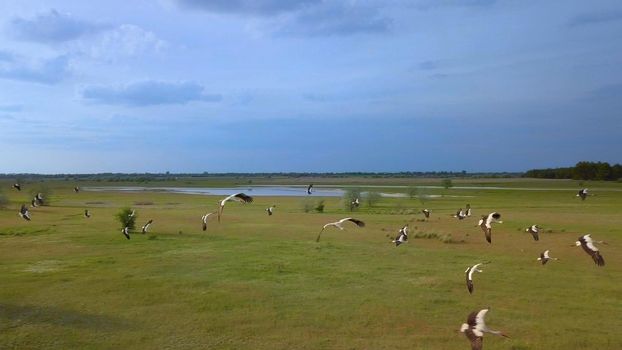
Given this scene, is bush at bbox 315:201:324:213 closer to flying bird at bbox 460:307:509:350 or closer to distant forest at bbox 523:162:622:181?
flying bird at bbox 460:307:509:350

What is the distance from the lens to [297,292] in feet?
60.8

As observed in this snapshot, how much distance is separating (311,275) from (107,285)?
23.6 ft

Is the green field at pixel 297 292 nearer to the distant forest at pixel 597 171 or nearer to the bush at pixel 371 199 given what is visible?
the bush at pixel 371 199

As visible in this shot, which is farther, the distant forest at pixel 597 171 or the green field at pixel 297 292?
the distant forest at pixel 597 171

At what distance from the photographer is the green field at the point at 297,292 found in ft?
46.8

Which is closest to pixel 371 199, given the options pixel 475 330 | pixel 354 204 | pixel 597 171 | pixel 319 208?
pixel 354 204

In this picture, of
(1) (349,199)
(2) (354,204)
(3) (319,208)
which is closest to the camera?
(3) (319,208)

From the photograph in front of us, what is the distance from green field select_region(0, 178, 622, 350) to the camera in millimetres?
14273


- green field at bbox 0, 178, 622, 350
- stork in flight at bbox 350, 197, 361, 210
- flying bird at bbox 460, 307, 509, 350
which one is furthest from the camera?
stork in flight at bbox 350, 197, 361, 210

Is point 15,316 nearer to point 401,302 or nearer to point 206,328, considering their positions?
point 206,328

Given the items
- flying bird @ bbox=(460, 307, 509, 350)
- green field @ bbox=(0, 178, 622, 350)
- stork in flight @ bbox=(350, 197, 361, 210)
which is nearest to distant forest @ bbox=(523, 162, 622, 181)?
stork in flight @ bbox=(350, 197, 361, 210)

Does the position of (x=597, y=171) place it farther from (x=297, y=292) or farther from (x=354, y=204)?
(x=297, y=292)

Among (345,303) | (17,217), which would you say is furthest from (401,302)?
(17,217)

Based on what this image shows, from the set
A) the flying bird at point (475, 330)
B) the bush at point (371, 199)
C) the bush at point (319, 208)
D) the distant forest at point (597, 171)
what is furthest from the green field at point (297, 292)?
the distant forest at point (597, 171)
